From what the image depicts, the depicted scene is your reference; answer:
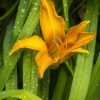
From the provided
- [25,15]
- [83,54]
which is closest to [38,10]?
[25,15]

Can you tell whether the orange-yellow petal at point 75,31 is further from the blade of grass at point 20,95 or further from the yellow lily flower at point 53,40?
the blade of grass at point 20,95

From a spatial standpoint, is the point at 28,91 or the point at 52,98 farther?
the point at 52,98

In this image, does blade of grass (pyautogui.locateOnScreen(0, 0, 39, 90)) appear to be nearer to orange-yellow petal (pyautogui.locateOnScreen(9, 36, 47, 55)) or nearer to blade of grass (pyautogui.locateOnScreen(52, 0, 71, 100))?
orange-yellow petal (pyautogui.locateOnScreen(9, 36, 47, 55))

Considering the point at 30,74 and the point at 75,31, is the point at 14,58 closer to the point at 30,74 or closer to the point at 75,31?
the point at 30,74

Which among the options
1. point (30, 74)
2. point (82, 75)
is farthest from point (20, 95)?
point (82, 75)

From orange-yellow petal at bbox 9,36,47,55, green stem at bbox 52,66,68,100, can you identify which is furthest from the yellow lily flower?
green stem at bbox 52,66,68,100

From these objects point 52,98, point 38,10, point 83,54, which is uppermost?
point 38,10

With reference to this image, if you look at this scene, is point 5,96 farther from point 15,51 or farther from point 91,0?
point 91,0

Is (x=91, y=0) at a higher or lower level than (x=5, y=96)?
higher
